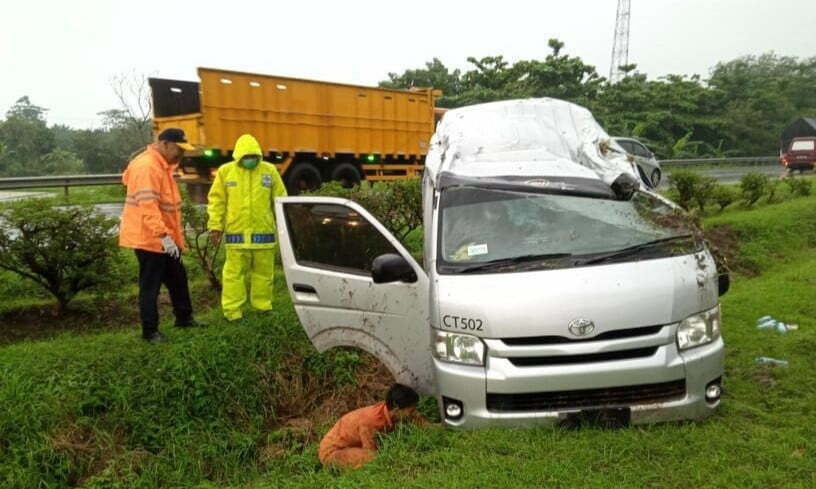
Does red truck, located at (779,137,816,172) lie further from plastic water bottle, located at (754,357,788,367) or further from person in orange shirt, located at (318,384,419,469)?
person in orange shirt, located at (318,384,419,469)

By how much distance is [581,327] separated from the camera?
286 centimetres

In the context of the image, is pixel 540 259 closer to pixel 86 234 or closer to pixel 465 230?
pixel 465 230

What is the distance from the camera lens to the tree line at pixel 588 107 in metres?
26.2

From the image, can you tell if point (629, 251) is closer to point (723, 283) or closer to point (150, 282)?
point (723, 283)

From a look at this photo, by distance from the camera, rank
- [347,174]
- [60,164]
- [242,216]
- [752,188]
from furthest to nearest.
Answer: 1. [60,164]
2. [347,174]
3. [752,188]
4. [242,216]

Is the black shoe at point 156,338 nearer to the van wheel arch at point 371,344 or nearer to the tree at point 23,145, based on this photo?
the van wheel arch at point 371,344

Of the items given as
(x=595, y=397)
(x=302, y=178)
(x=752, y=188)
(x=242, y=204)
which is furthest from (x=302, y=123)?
(x=595, y=397)

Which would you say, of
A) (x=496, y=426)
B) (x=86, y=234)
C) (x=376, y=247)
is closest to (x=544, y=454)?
(x=496, y=426)

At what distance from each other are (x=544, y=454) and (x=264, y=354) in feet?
8.47

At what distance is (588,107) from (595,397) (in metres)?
25.3

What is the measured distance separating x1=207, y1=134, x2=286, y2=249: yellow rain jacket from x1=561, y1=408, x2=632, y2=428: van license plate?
297 cm

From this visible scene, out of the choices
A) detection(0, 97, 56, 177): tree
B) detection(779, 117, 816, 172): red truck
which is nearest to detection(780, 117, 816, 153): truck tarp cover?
detection(779, 117, 816, 172): red truck

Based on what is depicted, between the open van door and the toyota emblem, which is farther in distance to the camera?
the open van door

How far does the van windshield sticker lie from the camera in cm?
334
